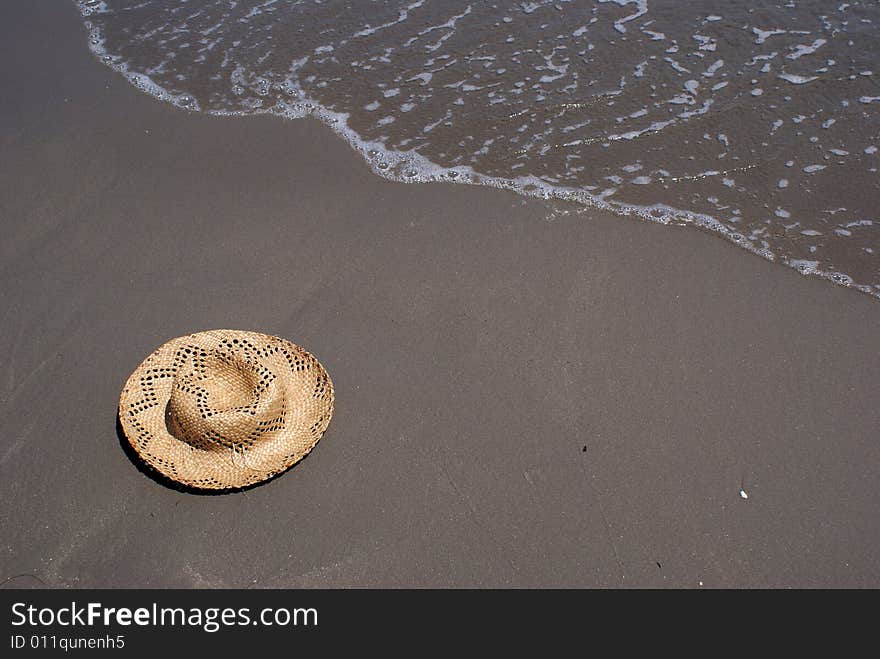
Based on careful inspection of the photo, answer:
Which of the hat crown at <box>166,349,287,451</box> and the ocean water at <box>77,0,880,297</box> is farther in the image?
the ocean water at <box>77,0,880,297</box>

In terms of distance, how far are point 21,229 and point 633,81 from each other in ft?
16.8

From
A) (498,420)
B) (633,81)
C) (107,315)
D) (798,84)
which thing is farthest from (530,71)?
(107,315)

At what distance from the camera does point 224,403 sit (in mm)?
3309

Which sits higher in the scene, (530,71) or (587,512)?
(530,71)

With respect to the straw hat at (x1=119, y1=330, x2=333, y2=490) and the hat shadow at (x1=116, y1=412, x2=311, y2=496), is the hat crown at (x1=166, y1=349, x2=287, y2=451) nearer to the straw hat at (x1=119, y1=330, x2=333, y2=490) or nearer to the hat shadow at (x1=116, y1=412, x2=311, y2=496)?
the straw hat at (x1=119, y1=330, x2=333, y2=490)

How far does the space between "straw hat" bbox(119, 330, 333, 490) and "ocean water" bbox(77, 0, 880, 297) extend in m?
2.24

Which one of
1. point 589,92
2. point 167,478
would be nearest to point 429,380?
point 167,478

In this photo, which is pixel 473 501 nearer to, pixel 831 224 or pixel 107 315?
pixel 107 315

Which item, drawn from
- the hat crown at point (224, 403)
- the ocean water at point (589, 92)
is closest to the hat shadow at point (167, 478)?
the hat crown at point (224, 403)

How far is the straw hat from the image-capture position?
320cm

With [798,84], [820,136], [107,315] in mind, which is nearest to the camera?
[107,315]

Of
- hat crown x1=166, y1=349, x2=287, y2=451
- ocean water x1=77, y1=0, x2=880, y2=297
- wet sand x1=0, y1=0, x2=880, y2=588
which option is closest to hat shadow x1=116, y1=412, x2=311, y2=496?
wet sand x1=0, y1=0, x2=880, y2=588
